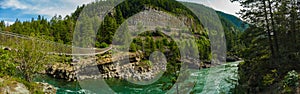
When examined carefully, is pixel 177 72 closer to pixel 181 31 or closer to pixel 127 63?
pixel 127 63

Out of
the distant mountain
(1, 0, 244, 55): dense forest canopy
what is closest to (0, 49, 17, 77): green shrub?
(1, 0, 244, 55): dense forest canopy

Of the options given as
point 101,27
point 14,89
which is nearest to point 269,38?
point 14,89

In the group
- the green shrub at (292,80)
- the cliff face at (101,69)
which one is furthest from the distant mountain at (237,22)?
the cliff face at (101,69)

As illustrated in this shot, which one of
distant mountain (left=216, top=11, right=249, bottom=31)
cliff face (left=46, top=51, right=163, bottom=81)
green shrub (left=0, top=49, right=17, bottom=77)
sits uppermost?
distant mountain (left=216, top=11, right=249, bottom=31)

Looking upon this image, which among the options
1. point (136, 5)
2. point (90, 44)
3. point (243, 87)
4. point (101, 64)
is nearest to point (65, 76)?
point (101, 64)

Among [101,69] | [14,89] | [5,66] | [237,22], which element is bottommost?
[101,69]

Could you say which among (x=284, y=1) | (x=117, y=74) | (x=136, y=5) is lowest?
(x=117, y=74)

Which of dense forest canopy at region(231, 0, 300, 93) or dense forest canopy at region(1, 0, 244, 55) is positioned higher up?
dense forest canopy at region(1, 0, 244, 55)

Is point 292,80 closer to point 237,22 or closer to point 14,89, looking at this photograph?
point 14,89

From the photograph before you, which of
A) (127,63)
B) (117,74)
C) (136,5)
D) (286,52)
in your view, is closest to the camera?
(286,52)

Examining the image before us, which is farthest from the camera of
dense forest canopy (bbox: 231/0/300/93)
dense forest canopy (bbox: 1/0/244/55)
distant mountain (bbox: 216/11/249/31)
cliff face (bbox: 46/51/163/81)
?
dense forest canopy (bbox: 1/0/244/55)

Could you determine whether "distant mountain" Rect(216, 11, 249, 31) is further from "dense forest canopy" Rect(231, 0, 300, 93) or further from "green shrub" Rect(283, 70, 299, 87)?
"green shrub" Rect(283, 70, 299, 87)
